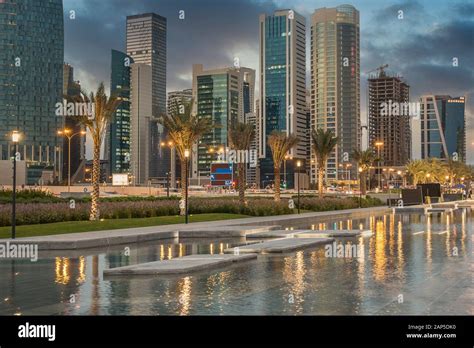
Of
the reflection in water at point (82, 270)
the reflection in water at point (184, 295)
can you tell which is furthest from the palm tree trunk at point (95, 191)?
the reflection in water at point (184, 295)

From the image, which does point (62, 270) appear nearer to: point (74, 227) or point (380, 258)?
point (380, 258)

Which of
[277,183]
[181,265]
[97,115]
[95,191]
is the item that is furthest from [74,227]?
[277,183]

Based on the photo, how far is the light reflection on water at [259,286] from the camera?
9852mm

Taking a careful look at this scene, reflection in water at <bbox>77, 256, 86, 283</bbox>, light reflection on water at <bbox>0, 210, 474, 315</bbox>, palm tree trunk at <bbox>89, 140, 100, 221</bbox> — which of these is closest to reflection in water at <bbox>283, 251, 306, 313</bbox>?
light reflection on water at <bbox>0, 210, 474, 315</bbox>

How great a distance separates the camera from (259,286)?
40.0 ft

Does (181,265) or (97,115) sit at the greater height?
(97,115)

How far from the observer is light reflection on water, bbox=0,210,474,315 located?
388 inches

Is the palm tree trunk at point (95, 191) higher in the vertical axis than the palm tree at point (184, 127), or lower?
lower

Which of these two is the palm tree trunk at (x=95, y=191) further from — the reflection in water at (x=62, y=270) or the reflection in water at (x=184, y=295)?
the reflection in water at (x=184, y=295)

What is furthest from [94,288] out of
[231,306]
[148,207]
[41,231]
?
[148,207]

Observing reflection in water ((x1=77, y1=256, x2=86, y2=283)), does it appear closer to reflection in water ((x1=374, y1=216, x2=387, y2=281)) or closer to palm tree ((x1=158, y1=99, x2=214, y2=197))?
reflection in water ((x1=374, y1=216, x2=387, y2=281))

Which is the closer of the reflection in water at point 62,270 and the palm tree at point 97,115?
the reflection in water at point 62,270
